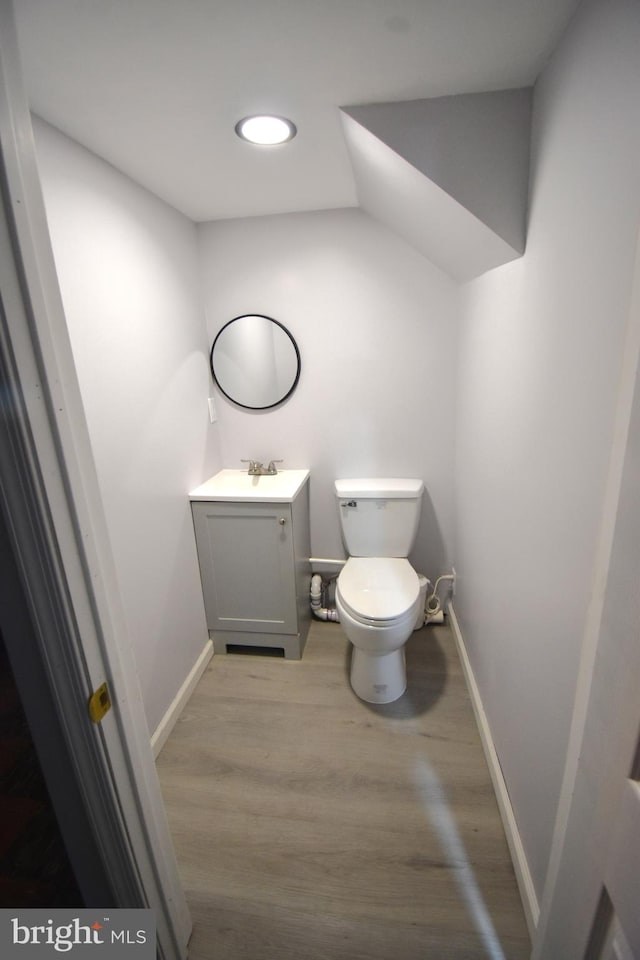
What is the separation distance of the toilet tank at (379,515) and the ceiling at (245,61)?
53.1 inches

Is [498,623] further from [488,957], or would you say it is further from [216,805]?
[216,805]

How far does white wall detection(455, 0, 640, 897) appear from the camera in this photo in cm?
65

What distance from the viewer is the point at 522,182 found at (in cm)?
104

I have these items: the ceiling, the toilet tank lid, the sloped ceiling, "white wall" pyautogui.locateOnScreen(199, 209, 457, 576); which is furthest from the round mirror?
the sloped ceiling

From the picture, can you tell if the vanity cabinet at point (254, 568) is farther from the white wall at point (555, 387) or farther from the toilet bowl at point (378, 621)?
the white wall at point (555, 387)

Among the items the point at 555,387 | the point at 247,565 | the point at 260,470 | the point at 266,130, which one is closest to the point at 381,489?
the point at 260,470

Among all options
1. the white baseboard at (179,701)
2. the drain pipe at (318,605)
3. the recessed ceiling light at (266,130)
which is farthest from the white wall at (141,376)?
the drain pipe at (318,605)

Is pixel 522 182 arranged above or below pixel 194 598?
above

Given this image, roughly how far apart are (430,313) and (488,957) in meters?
2.17

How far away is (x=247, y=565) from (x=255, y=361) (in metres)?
1.03

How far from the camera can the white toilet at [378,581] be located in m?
1.54

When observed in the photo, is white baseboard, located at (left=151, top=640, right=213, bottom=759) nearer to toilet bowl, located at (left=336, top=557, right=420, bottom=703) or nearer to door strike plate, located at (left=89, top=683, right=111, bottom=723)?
toilet bowl, located at (left=336, top=557, right=420, bottom=703)

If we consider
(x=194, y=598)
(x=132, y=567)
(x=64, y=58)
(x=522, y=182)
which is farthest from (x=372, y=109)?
(x=194, y=598)

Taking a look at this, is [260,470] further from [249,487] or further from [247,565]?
[247,565]
